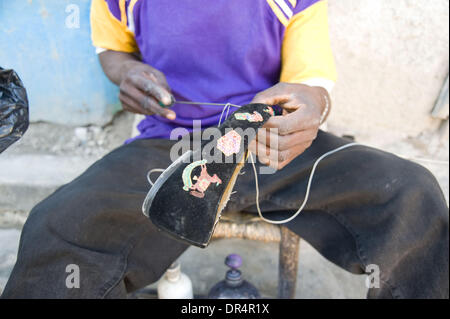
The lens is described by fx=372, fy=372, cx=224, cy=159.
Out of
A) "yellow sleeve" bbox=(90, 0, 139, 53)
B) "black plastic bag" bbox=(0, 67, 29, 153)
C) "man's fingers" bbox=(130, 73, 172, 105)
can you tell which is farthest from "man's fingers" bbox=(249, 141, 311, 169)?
"yellow sleeve" bbox=(90, 0, 139, 53)

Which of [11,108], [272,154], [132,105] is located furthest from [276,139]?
[11,108]

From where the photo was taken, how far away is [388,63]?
162 cm

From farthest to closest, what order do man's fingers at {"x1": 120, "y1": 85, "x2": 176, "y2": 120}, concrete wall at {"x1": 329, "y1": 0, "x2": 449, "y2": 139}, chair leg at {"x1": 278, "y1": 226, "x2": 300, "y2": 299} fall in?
1. concrete wall at {"x1": 329, "y1": 0, "x2": 449, "y2": 139}
2. chair leg at {"x1": 278, "y1": 226, "x2": 300, "y2": 299}
3. man's fingers at {"x1": 120, "y1": 85, "x2": 176, "y2": 120}

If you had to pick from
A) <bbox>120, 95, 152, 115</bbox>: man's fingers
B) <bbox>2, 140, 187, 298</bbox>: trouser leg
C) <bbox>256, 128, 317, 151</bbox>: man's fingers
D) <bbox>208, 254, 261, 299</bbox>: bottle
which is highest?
<bbox>120, 95, 152, 115</bbox>: man's fingers

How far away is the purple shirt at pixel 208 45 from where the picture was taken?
3.56 feet

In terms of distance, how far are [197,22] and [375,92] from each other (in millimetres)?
982

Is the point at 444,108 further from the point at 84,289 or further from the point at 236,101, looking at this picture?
the point at 84,289

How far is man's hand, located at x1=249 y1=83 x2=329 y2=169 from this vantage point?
3.01 ft

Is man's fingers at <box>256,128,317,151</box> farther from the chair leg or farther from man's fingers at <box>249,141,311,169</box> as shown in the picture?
the chair leg

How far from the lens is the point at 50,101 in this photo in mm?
1183

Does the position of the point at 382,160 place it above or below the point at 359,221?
above

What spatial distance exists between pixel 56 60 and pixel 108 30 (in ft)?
0.65

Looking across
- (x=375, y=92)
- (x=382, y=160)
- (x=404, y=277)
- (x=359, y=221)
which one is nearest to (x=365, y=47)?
(x=375, y=92)
